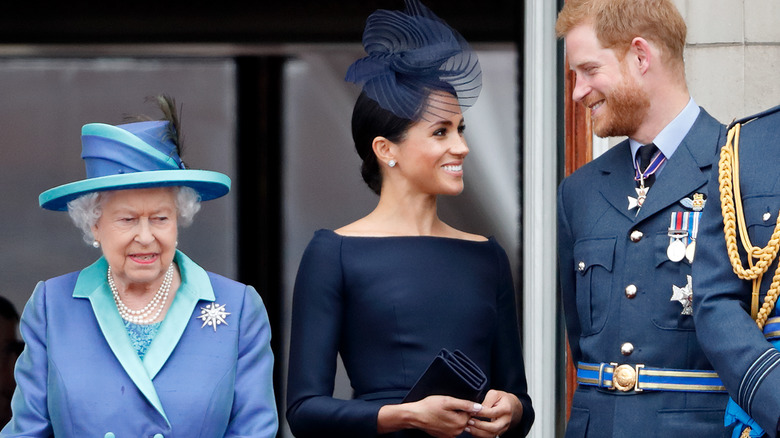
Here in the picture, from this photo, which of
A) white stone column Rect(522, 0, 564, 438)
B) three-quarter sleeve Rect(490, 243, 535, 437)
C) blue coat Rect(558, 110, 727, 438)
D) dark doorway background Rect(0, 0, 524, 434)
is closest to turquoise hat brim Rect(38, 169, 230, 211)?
three-quarter sleeve Rect(490, 243, 535, 437)

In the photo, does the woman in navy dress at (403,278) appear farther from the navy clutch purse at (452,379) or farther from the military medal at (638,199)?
the military medal at (638,199)

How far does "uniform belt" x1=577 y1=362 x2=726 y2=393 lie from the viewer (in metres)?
2.89

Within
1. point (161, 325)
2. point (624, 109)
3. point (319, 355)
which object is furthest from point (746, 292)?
point (161, 325)

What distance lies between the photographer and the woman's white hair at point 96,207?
9.70 ft

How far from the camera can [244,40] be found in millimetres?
5875

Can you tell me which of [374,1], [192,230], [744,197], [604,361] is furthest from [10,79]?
[744,197]

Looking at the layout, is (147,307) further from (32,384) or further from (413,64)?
(413,64)

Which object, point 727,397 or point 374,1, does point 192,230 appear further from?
point 727,397

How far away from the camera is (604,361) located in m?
3.03

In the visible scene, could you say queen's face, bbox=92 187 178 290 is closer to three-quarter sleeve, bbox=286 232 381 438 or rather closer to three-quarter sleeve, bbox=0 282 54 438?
three-quarter sleeve, bbox=0 282 54 438

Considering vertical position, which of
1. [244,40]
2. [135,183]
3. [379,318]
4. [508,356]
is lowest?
[508,356]

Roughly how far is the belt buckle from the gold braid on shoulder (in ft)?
1.49

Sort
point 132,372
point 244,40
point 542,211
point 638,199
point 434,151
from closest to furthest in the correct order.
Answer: point 132,372, point 638,199, point 434,151, point 542,211, point 244,40

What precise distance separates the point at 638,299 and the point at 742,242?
46 centimetres
